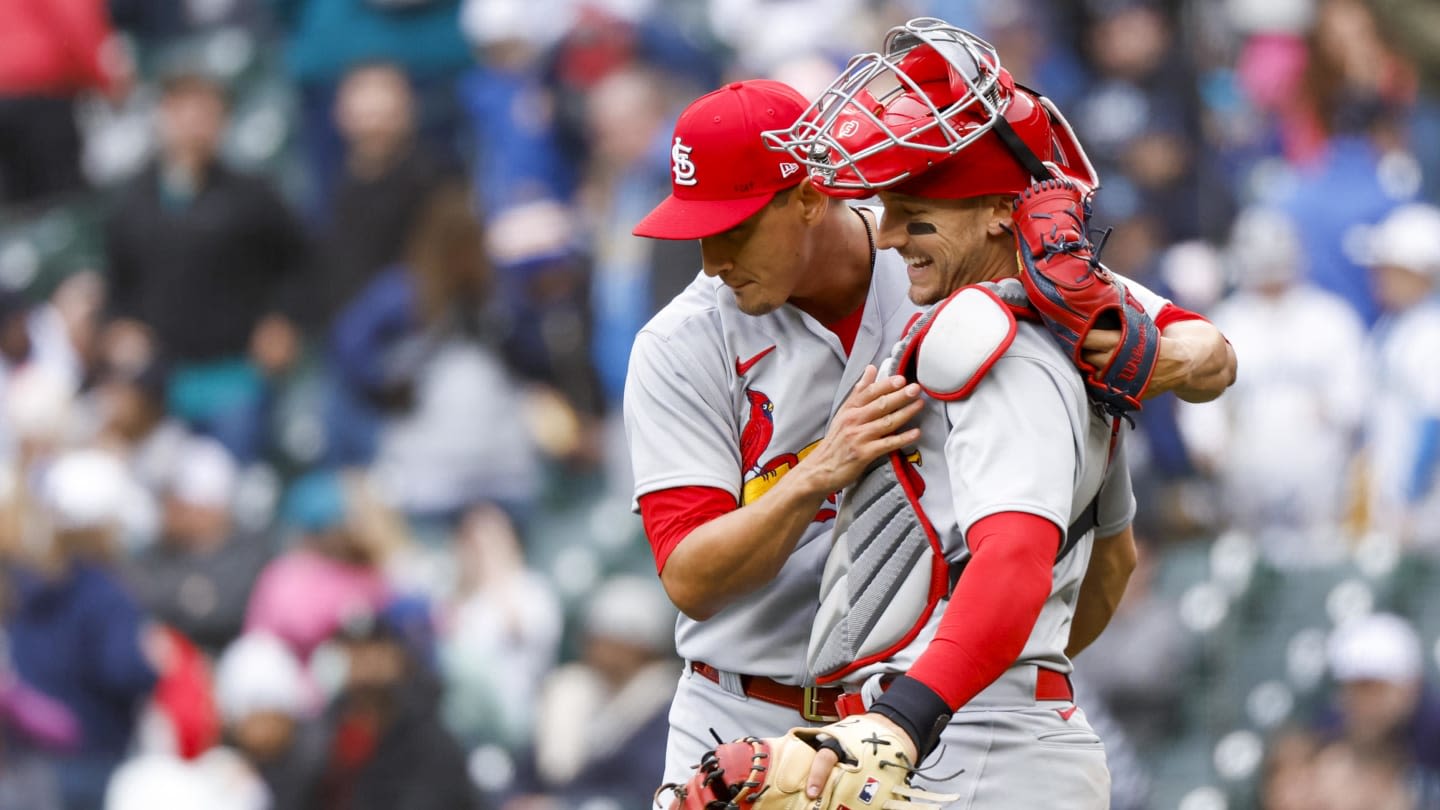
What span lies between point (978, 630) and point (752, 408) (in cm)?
96

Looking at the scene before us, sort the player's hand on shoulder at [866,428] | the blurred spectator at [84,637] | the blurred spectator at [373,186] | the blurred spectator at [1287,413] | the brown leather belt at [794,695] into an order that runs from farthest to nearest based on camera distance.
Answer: the blurred spectator at [373,186], the blurred spectator at [84,637], the blurred spectator at [1287,413], the brown leather belt at [794,695], the player's hand on shoulder at [866,428]

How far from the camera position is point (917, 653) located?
3.29 m

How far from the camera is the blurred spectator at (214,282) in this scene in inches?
380

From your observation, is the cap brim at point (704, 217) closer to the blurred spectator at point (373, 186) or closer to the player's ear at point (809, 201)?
the player's ear at point (809, 201)

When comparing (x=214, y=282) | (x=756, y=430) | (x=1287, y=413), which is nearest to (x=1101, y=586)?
(x=756, y=430)

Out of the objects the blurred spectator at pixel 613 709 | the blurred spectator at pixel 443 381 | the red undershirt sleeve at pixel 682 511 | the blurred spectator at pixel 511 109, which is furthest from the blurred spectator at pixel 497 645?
the red undershirt sleeve at pixel 682 511

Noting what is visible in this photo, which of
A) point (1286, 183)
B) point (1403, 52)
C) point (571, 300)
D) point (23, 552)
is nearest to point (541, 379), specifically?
point (571, 300)

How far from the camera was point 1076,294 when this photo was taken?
3205 millimetres

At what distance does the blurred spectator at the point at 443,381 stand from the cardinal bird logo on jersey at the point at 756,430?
4.66 m

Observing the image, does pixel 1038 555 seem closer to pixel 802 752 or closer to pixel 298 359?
pixel 802 752

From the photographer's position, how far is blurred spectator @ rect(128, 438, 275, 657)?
8.83 m

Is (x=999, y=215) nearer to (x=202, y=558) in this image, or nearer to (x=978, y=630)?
(x=978, y=630)

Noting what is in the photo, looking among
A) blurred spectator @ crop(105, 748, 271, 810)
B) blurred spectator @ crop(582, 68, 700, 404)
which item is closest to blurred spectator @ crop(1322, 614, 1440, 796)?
blurred spectator @ crop(582, 68, 700, 404)

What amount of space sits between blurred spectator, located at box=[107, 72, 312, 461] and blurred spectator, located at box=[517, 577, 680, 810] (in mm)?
2682
